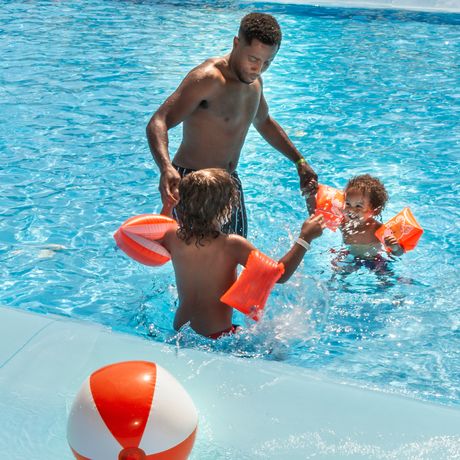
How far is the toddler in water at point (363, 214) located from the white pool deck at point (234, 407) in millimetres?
1827

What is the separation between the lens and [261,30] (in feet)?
13.0

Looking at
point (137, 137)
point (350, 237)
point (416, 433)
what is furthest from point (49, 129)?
point (416, 433)

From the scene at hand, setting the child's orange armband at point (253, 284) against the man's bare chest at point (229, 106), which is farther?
the man's bare chest at point (229, 106)

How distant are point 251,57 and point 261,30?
0.51ft

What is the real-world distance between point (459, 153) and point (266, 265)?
174 inches

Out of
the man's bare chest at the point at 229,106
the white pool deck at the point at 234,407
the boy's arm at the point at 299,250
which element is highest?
the man's bare chest at the point at 229,106

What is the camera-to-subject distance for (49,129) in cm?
748

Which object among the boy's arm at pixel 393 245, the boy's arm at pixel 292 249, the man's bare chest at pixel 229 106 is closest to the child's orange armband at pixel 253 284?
the boy's arm at pixel 292 249

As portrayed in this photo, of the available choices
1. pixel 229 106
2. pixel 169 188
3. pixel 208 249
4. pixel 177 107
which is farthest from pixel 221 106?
pixel 208 249

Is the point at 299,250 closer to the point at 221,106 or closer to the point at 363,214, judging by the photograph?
the point at 221,106

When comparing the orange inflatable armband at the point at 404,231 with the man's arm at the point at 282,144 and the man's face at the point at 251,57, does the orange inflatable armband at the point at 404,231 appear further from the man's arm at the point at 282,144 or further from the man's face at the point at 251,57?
the man's face at the point at 251,57

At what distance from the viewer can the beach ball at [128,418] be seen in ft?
7.46

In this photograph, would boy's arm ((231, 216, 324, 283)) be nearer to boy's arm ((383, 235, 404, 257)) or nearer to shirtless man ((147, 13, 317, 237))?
shirtless man ((147, 13, 317, 237))

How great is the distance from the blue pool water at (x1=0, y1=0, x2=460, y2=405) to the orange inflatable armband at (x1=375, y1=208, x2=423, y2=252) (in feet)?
1.06
